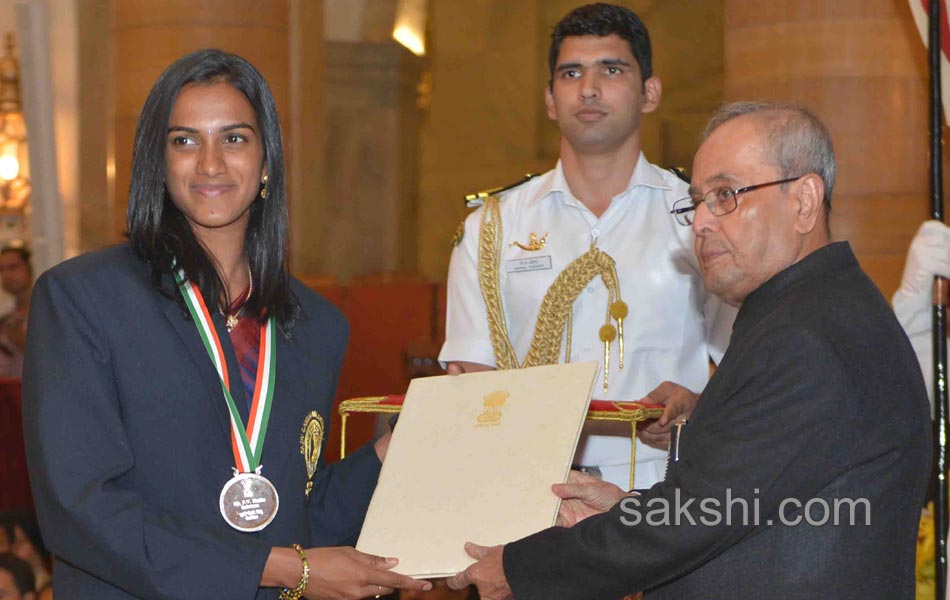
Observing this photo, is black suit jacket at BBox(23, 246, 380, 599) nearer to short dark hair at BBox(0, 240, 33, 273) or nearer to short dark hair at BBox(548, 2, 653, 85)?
short dark hair at BBox(548, 2, 653, 85)

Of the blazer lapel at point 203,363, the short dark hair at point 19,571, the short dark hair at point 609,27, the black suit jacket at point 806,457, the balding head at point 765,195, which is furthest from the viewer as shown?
the short dark hair at point 19,571

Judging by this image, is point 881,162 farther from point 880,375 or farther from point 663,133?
point 663,133

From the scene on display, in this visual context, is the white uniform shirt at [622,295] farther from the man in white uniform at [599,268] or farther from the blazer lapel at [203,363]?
the blazer lapel at [203,363]

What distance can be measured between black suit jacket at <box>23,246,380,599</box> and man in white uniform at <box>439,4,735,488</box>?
1.18 meters

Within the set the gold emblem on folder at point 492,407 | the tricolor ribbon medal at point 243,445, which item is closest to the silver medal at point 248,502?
the tricolor ribbon medal at point 243,445

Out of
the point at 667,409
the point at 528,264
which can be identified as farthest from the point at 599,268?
the point at 667,409

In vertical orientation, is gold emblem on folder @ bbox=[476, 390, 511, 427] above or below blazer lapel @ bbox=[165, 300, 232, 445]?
below

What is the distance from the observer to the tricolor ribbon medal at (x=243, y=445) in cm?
304

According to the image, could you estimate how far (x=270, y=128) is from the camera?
10.9 ft

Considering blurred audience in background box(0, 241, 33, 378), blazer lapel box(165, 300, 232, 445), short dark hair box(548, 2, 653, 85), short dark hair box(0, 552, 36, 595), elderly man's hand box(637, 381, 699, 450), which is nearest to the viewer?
blazer lapel box(165, 300, 232, 445)

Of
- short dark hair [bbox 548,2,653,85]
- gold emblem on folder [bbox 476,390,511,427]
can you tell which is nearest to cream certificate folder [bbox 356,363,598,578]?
gold emblem on folder [bbox 476,390,511,427]

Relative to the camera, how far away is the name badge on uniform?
418cm

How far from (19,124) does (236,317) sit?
4.41 m

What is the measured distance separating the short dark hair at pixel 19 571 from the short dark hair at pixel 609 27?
2.95m
